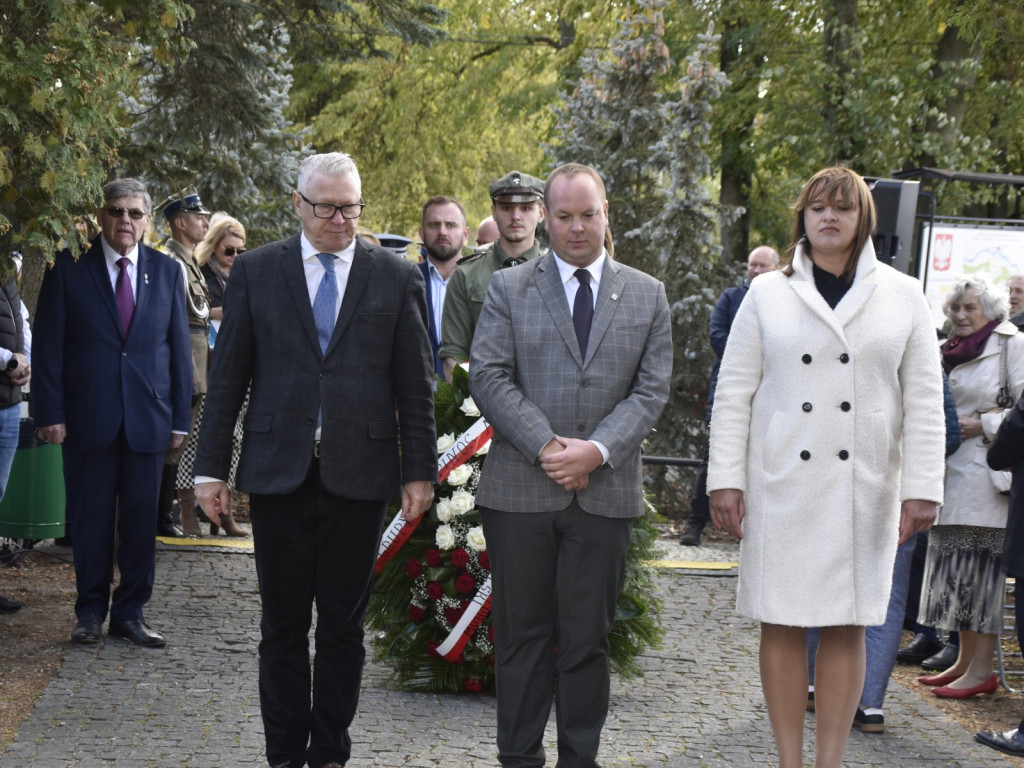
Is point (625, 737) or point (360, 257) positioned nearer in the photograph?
point (360, 257)

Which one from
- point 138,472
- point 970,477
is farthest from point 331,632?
point 970,477

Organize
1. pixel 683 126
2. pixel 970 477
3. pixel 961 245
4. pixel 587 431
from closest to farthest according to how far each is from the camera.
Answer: pixel 587 431
pixel 970 477
pixel 961 245
pixel 683 126

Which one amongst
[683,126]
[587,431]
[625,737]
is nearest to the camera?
[587,431]

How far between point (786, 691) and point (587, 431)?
122cm

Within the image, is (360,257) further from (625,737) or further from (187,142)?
(187,142)

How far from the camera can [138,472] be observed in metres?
6.79

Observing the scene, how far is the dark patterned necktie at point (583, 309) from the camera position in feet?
15.4

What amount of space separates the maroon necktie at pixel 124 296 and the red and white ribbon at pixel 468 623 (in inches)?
93.2

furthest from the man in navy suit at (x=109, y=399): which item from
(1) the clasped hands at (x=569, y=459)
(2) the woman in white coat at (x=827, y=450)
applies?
(2) the woman in white coat at (x=827, y=450)

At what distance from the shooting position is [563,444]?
4.47 meters

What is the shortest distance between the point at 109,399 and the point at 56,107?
5.17 ft

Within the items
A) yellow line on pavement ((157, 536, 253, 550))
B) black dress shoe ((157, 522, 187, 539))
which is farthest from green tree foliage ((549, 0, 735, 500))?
black dress shoe ((157, 522, 187, 539))

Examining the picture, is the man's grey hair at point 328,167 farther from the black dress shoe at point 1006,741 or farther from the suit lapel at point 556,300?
the black dress shoe at point 1006,741

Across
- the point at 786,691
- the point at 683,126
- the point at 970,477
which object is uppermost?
the point at 683,126
